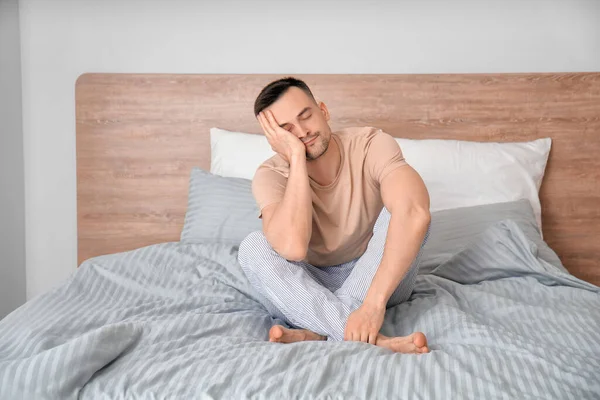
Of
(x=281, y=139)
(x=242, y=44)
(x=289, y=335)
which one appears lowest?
(x=289, y=335)

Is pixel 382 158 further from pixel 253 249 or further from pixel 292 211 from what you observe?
pixel 253 249

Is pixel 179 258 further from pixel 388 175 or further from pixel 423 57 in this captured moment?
pixel 423 57

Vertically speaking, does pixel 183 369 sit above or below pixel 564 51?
below

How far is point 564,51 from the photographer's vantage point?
281 centimetres

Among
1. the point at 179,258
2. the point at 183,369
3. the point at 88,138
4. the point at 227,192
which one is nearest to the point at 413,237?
the point at 183,369

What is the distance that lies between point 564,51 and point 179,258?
5.93 feet

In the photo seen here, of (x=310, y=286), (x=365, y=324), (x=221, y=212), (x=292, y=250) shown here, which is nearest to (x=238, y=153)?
(x=221, y=212)

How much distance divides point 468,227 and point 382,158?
2.14 ft

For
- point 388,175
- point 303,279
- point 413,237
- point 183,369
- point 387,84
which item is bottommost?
point 183,369

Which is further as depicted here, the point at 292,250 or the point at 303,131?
the point at 303,131

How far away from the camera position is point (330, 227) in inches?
76.2

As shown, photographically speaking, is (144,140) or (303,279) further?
(144,140)

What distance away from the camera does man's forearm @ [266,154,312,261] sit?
1.75 meters

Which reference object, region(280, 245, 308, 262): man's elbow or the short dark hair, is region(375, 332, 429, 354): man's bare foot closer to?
region(280, 245, 308, 262): man's elbow
